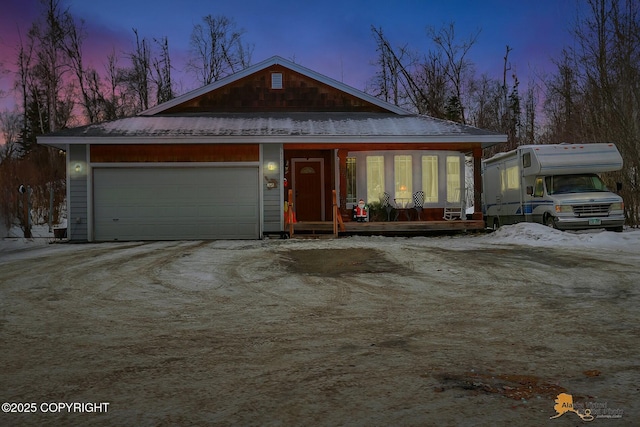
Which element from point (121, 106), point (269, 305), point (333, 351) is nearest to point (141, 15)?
point (121, 106)

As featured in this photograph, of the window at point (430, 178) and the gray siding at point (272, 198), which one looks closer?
the gray siding at point (272, 198)

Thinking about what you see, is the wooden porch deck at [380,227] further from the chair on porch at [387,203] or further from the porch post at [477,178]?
the chair on porch at [387,203]

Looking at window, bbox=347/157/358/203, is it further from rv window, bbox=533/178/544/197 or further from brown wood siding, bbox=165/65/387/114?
rv window, bbox=533/178/544/197

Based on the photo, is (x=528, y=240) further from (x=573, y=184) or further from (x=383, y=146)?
(x=383, y=146)

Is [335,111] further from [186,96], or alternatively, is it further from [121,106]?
[121,106]

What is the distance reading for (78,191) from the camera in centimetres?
1507

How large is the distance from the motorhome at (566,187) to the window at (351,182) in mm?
5369

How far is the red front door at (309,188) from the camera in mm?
17938

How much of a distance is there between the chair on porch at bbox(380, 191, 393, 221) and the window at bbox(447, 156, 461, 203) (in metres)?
2.20

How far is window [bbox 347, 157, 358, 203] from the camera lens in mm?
→ 16891

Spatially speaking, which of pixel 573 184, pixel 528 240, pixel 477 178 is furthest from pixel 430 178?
pixel 528 240

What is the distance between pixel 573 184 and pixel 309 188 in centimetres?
864

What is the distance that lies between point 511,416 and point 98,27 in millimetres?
32065

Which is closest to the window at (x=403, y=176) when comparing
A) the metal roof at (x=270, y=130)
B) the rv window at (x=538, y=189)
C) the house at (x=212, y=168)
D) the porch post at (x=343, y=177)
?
the house at (x=212, y=168)
